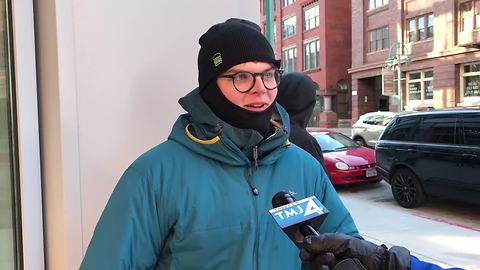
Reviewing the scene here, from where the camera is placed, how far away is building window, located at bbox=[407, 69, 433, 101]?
97.0 feet

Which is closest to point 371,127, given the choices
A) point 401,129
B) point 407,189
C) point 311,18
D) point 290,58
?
point 401,129

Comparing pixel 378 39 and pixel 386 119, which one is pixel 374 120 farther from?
pixel 378 39

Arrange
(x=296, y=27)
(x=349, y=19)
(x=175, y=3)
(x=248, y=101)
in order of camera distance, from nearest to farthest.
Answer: (x=248, y=101) → (x=175, y=3) → (x=349, y=19) → (x=296, y=27)

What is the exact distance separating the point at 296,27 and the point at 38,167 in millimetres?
43533

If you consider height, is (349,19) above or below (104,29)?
above

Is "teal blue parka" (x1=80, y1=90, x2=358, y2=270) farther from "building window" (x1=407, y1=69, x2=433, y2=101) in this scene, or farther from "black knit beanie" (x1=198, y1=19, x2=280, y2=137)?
"building window" (x1=407, y1=69, x2=433, y2=101)

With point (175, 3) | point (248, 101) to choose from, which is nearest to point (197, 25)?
point (175, 3)

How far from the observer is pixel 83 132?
1927 mm

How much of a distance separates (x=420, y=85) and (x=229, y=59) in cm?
3132

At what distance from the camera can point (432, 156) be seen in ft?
26.6

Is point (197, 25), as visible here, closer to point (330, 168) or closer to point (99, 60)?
point (99, 60)

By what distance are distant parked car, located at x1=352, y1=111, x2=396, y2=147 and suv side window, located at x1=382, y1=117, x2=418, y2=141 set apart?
816 centimetres

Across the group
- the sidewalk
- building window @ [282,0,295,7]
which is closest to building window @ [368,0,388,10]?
building window @ [282,0,295,7]

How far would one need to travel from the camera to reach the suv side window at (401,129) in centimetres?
889
